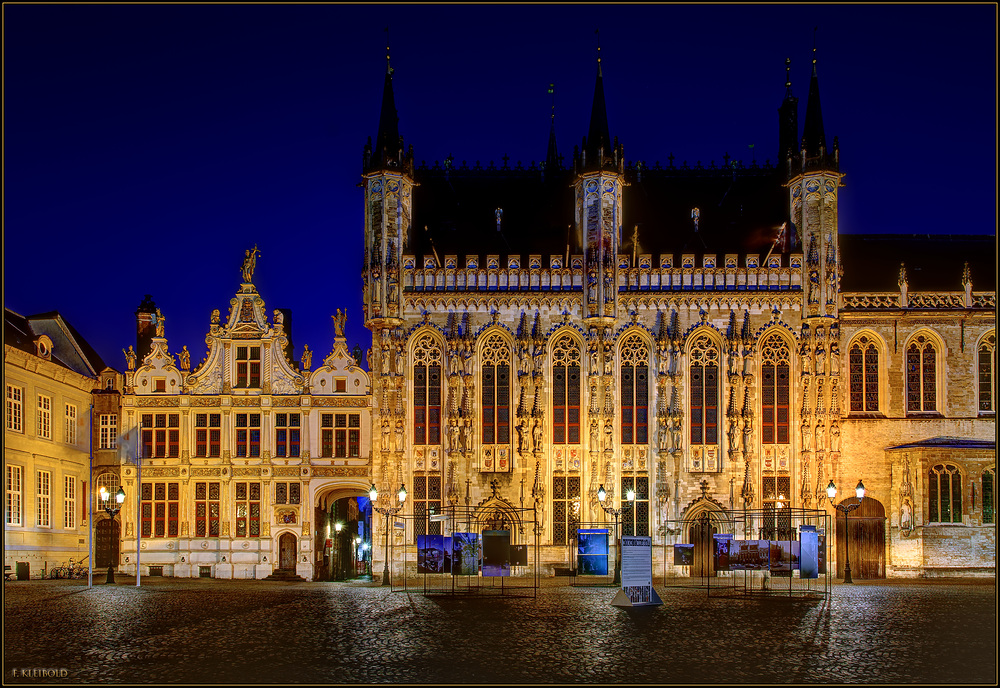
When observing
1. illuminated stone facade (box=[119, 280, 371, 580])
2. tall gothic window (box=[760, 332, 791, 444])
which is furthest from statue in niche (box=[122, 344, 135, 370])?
tall gothic window (box=[760, 332, 791, 444])

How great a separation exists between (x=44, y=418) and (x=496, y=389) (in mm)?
20256

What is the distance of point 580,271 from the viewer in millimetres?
49031

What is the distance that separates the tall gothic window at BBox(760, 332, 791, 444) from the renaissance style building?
0.09 meters

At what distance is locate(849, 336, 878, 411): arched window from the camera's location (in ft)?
159

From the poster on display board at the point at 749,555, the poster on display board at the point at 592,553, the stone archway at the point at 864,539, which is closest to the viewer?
the poster on display board at the point at 749,555

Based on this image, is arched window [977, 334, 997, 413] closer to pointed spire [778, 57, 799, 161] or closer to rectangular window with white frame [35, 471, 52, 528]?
pointed spire [778, 57, 799, 161]

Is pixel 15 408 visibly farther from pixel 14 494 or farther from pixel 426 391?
pixel 426 391

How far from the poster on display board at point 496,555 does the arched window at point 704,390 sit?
14.6 metres

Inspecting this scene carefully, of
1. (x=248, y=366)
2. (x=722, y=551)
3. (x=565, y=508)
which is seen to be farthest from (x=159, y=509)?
(x=722, y=551)

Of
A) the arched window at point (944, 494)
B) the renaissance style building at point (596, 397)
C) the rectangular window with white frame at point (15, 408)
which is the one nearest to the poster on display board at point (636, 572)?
the renaissance style building at point (596, 397)

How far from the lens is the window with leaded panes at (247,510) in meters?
50.8

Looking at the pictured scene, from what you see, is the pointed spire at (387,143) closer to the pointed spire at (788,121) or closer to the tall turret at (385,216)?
the tall turret at (385,216)

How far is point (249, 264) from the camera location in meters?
51.7

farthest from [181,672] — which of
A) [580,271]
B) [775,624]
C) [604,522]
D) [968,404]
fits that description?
[968,404]
